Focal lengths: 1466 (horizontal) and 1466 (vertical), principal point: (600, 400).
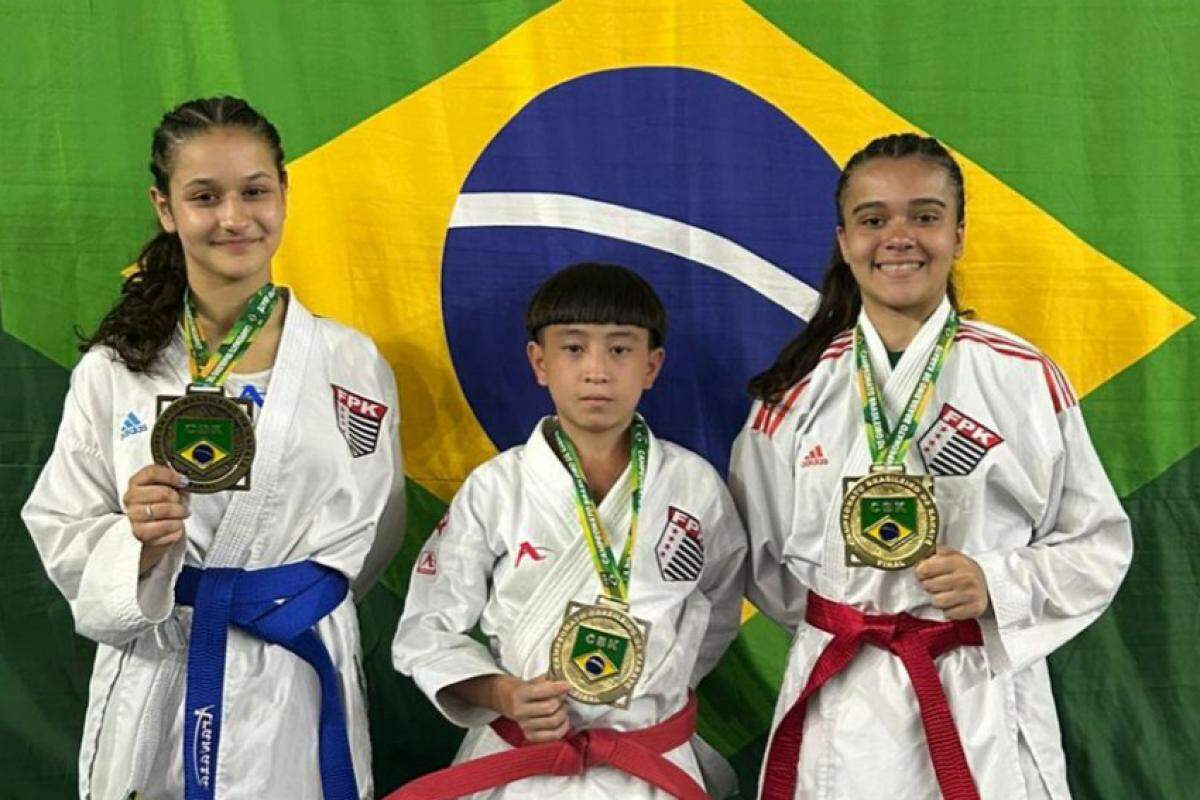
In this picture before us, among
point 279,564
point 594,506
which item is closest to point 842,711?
point 594,506

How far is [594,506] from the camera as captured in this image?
280 centimetres

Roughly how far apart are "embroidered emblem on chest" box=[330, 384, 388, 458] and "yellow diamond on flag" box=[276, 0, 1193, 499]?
0.45 meters

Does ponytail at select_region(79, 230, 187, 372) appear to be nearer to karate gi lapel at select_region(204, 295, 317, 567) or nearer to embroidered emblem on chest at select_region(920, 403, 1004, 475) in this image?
karate gi lapel at select_region(204, 295, 317, 567)

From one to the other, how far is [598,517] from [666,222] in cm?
83

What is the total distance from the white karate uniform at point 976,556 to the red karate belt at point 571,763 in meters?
0.26

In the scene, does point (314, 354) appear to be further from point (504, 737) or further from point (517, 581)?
point (504, 737)

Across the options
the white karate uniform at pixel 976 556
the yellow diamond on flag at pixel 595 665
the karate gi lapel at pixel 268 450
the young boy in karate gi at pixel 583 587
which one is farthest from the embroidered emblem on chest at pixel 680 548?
the karate gi lapel at pixel 268 450

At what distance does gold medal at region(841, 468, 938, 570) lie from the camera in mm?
2523

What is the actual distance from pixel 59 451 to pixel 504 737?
102 centimetres

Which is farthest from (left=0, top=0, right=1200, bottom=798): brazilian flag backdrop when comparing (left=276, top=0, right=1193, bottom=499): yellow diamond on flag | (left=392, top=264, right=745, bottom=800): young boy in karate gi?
(left=392, top=264, right=745, bottom=800): young boy in karate gi

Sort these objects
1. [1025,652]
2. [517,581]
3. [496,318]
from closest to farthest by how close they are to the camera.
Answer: [1025,652]
[517,581]
[496,318]

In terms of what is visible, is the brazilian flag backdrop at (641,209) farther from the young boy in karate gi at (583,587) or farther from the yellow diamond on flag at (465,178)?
the young boy in karate gi at (583,587)

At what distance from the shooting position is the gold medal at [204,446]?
2.53m

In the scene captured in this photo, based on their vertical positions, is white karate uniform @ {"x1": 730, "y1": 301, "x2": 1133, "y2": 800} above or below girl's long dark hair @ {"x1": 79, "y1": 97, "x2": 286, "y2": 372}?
below
